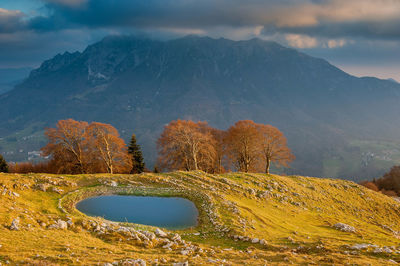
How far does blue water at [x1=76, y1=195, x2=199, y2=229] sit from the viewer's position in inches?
974

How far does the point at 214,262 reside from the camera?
15.1 meters

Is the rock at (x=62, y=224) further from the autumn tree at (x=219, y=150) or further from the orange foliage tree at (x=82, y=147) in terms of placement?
the autumn tree at (x=219, y=150)

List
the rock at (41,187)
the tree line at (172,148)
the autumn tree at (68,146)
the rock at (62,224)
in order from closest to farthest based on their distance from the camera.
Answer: the rock at (62,224) < the rock at (41,187) < the autumn tree at (68,146) < the tree line at (172,148)

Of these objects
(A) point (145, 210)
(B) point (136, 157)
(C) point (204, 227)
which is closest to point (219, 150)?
(B) point (136, 157)

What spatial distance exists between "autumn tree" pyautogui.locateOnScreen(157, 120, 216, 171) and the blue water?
87.4 feet

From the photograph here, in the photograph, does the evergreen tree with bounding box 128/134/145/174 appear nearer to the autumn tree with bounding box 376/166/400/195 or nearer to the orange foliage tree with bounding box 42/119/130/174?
the orange foliage tree with bounding box 42/119/130/174

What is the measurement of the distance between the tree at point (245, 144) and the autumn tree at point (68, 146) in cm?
3421

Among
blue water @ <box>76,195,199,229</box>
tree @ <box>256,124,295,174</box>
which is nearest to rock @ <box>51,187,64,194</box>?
blue water @ <box>76,195,199,229</box>

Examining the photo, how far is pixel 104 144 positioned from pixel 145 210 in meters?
33.8

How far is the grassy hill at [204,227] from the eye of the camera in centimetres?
1563

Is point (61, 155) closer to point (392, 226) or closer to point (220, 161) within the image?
point (220, 161)

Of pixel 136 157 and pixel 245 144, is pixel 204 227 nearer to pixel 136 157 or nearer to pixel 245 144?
pixel 245 144

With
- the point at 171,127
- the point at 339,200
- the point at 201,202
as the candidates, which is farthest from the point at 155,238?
the point at 171,127

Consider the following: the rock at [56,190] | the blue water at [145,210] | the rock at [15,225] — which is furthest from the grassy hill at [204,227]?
the blue water at [145,210]
